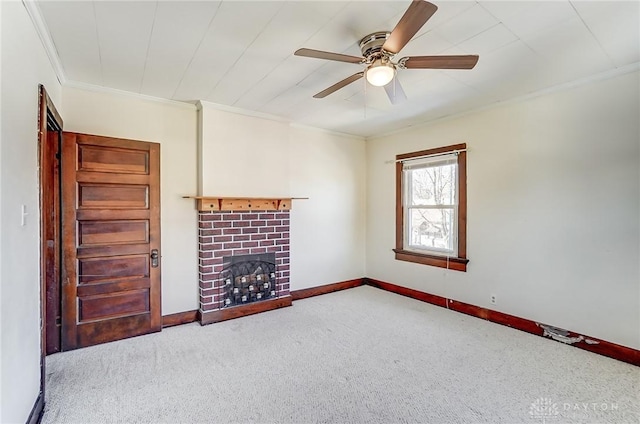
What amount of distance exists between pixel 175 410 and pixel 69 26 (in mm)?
2691

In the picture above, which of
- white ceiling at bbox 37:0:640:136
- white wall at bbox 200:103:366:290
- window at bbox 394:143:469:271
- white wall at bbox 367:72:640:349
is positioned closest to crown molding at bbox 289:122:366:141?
white wall at bbox 200:103:366:290

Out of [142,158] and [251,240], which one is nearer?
[142,158]

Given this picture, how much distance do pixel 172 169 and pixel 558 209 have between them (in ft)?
13.7

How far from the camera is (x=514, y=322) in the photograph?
347 cm

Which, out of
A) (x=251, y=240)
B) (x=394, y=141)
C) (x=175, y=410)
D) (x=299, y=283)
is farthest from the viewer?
(x=394, y=141)

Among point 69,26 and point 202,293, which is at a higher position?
point 69,26

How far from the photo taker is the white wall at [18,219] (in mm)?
1495

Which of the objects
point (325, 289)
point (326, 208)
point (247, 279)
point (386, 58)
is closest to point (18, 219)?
point (386, 58)

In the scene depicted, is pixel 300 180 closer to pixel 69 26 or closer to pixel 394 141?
pixel 394 141

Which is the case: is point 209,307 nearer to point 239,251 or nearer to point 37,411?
point 239,251

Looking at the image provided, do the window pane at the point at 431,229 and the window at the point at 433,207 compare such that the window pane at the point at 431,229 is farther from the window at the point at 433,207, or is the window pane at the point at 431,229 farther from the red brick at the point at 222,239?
the red brick at the point at 222,239

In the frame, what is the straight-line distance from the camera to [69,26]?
2.11m

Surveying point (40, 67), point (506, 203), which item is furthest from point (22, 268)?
point (506, 203)

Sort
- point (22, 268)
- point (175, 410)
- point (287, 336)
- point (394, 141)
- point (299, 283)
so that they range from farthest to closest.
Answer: point (394, 141) < point (299, 283) < point (287, 336) < point (175, 410) < point (22, 268)
